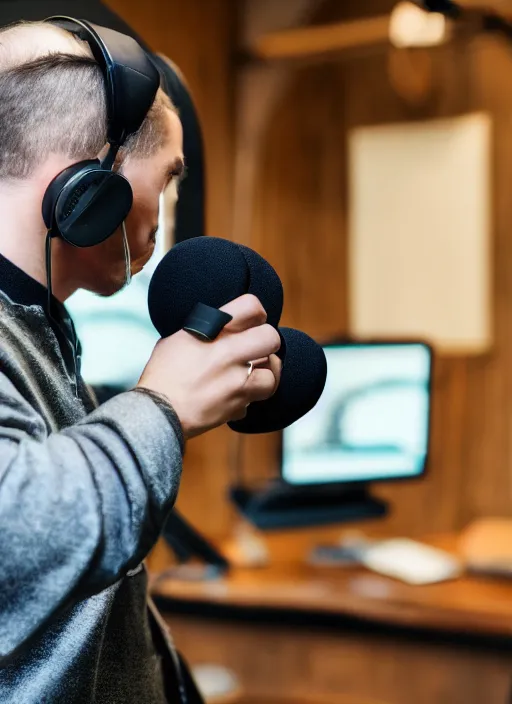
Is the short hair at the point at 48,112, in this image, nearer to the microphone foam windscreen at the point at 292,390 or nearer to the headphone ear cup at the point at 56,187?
the headphone ear cup at the point at 56,187

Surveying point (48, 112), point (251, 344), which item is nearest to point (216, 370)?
point (251, 344)

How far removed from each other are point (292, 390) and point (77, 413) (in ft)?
0.57

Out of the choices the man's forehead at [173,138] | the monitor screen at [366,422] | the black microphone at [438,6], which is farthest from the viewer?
the monitor screen at [366,422]

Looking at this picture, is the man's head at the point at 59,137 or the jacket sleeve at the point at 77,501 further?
the man's head at the point at 59,137

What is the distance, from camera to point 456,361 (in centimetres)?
233

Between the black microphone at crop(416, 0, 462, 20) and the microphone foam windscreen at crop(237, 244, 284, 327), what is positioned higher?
the black microphone at crop(416, 0, 462, 20)

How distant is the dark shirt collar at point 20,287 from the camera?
0.64 m

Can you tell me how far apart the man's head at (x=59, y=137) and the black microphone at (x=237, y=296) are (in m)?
0.08

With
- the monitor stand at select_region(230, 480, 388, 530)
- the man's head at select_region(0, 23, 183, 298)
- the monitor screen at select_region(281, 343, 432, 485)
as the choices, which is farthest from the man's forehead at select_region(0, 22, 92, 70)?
the monitor stand at select_region(230, 480, 388, 530)

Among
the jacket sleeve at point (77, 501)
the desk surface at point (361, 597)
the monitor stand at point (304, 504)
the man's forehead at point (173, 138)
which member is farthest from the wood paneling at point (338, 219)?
the jacket sleeve at point (77, 501)

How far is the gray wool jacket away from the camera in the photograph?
48 cm

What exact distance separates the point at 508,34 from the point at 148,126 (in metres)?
1.44

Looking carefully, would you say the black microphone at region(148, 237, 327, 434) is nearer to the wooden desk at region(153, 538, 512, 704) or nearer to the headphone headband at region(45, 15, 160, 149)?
the headphone headband at region(45, 15, 160, 149)

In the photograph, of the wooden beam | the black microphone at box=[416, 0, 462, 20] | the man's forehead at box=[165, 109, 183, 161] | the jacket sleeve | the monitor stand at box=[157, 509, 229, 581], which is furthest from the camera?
the wooden beam
